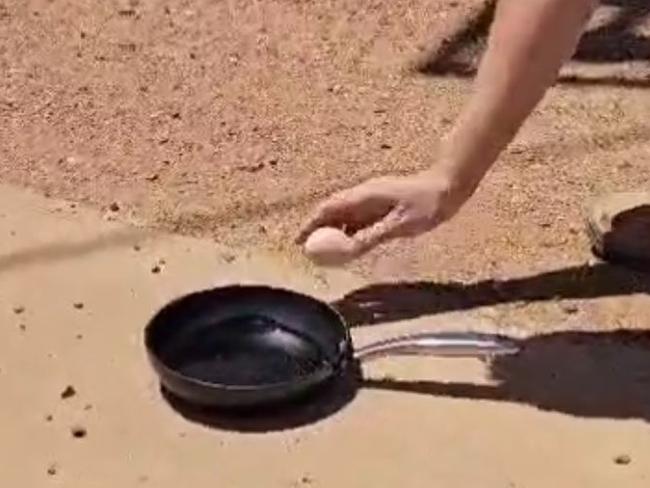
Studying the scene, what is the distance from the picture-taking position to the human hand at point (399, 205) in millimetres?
2098

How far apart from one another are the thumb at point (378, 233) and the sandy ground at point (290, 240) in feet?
0.54

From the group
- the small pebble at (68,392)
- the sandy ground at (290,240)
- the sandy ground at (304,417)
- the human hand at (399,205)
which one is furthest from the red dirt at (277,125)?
the small pebble at (68,392)

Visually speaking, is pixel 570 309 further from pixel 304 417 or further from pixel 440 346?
pixel 304 417

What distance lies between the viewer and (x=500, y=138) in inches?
82.0

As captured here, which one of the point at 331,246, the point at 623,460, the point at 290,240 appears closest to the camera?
the point at 623,460

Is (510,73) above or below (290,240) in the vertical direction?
above

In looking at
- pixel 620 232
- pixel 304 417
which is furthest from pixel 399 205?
pixel 620 232

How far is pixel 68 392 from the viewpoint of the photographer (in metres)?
2.10

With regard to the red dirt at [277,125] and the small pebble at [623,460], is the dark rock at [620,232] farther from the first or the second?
the small pebble at [623,460]

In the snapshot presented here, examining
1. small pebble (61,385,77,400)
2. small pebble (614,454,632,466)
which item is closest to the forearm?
small pebble (614,454,632,466)

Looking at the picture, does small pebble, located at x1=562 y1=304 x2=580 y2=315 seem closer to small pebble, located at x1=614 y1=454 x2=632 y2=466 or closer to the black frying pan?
the black frying pan

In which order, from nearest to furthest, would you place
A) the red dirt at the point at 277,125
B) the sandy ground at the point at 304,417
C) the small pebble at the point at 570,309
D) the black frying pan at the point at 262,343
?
the sandy ground at the point at 304,417 → the black frying pan at the point at 262,343 → the small pebble at the point at 570,309 → the red dirt at the point at 277,125

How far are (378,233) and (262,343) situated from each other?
0.21 meters

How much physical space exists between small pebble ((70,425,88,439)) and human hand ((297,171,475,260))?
39 cm
